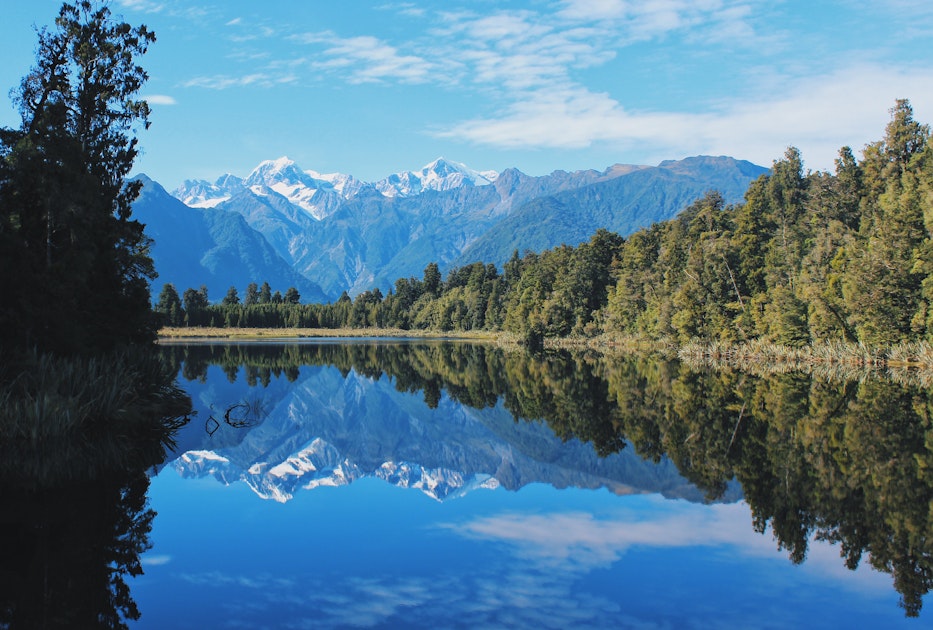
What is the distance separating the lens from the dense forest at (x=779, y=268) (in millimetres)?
48344

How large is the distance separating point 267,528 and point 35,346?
393 inches

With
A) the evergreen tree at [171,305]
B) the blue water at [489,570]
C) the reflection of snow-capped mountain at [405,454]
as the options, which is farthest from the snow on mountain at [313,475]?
the evergreen tree at [171,305]

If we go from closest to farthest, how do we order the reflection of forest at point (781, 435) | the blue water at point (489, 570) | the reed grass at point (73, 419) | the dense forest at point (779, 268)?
the blue water at point (489, 570), the reflection of forest at point (781, 435), the reed grass at point (73, 419), the dense forest at point (779, 268)

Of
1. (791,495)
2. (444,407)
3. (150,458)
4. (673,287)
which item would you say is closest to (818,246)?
(673,287)

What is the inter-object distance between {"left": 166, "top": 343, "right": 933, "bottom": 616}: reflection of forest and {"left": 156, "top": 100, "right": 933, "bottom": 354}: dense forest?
12.4 meters

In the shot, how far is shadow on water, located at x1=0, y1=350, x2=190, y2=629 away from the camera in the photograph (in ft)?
32.3

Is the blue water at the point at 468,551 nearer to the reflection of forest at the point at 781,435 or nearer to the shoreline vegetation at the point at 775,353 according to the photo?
the reflection of forest at the point at 781,435

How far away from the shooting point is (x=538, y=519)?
14859mm

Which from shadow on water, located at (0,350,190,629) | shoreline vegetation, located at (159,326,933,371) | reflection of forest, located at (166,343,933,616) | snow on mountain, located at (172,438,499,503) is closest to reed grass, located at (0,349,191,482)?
shadow on water, located at (0,350,190,629)

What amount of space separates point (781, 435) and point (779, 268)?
1719 inches

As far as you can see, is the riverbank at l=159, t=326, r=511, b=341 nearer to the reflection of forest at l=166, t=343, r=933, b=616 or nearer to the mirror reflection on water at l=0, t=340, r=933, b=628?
the reflection of forest at l=166, t=343, r=933, b=616

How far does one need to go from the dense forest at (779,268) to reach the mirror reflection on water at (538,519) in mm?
17380

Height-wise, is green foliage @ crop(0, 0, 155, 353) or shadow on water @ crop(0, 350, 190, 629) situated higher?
green foliage @ crop(0, 0, 155, 353)

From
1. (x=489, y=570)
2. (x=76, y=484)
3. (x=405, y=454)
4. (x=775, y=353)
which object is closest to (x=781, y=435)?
(x=405, y=454)
